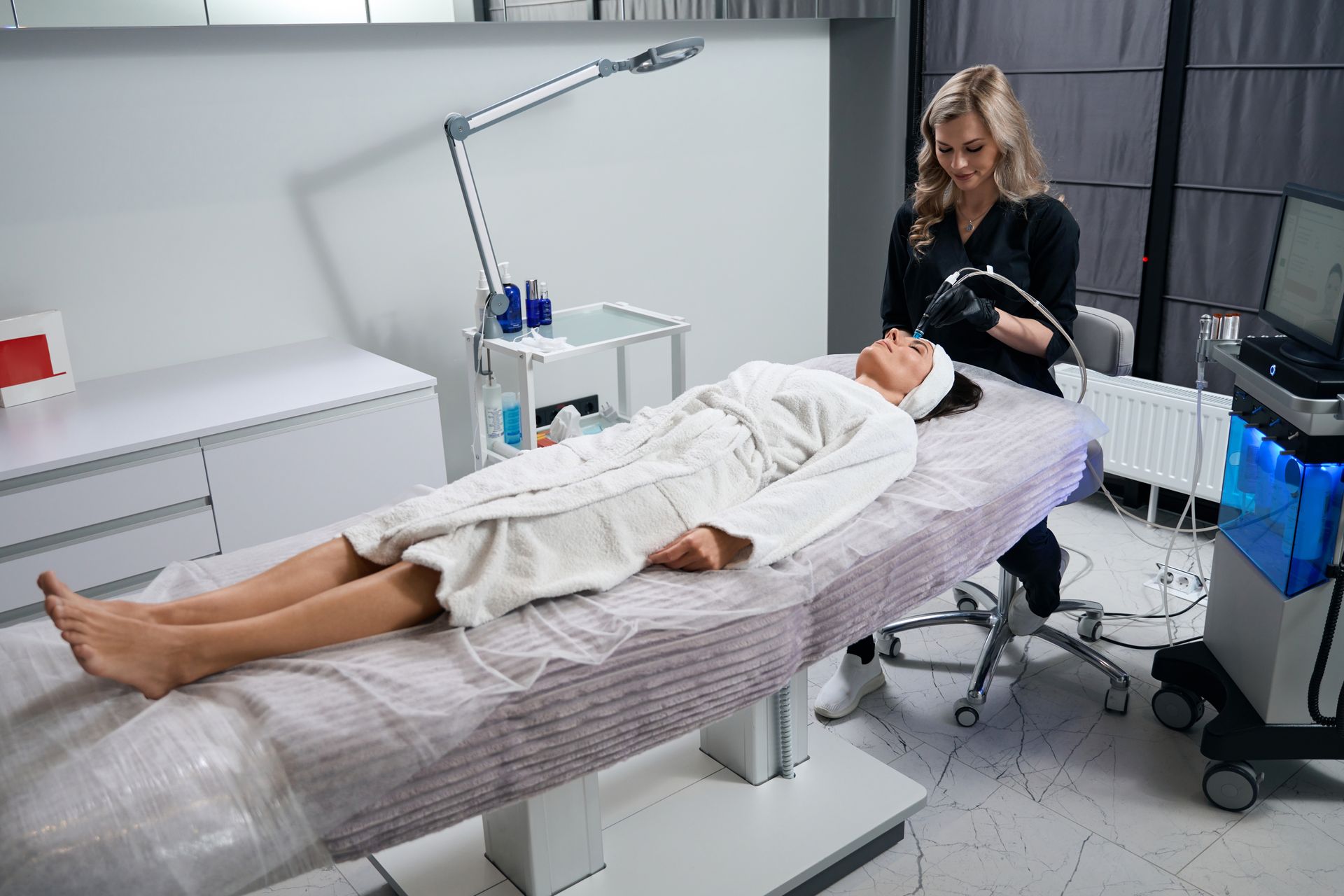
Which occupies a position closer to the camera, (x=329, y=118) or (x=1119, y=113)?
(x=329, y=118)

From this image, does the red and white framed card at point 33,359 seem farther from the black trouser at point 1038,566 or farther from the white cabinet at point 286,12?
the black trouser at point 1038,566

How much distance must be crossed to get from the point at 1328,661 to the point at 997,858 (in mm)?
697

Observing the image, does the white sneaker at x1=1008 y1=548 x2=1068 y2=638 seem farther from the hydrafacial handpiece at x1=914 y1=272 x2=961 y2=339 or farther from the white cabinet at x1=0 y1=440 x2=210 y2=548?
the white cabinet at x1=0 y1=440 x2=210 y2=548

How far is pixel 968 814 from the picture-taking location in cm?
204

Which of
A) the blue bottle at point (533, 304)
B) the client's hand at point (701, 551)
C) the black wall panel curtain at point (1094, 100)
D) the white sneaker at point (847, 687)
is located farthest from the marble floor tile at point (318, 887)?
the black wall panel curtain at point (1094, 100)

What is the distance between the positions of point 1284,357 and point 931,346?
0.62 metres

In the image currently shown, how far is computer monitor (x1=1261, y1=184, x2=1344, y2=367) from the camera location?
1811 millimetres

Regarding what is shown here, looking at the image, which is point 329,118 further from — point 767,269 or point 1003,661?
point 1003,661

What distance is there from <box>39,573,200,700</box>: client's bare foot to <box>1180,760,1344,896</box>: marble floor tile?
1.66 metres

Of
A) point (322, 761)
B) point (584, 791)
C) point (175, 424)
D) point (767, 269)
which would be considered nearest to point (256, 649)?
point (322, 761)

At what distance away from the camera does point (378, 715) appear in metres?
1.21

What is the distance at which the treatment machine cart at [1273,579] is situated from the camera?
184cm

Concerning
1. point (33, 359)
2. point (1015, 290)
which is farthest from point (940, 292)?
point (33, 359)

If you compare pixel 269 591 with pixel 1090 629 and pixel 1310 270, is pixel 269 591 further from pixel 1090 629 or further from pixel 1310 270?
pixel 1090 629
